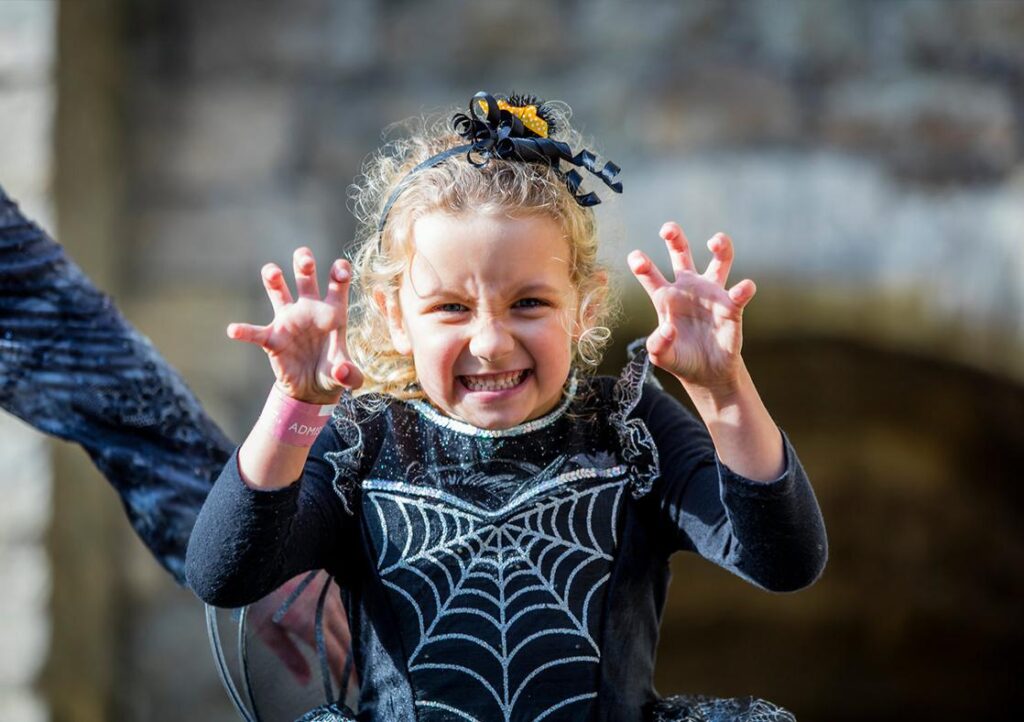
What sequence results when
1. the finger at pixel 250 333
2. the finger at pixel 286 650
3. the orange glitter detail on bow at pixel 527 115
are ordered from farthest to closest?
the finger at pixel 286 650 → the orange glitter detail on bow at pixel 527 115 → the finger at pixel 250 333

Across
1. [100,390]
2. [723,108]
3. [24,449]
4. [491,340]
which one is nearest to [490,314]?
[491,340]

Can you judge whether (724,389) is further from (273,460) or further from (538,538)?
(273,460)

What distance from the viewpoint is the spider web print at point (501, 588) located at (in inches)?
50.3

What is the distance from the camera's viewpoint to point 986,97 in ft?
8.09

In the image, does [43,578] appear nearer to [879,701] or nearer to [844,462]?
[844,462]

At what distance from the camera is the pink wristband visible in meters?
1.20

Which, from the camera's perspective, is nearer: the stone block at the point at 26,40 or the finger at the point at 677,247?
the finger at the point at 677,247

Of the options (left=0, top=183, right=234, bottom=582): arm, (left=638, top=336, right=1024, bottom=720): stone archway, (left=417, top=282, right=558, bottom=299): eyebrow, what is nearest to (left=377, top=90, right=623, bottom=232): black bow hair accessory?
(left=417, top=282, right=558, bottom=299): eyebrow

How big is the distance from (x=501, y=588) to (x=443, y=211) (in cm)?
36

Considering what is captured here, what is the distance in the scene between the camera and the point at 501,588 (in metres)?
1.29

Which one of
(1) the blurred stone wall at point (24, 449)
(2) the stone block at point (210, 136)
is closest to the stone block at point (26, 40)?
(1) the blurred stone wall at point (24, 449)

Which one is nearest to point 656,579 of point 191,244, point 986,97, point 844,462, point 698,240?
point 698,240

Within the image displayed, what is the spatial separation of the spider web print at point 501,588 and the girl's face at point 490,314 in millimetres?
98

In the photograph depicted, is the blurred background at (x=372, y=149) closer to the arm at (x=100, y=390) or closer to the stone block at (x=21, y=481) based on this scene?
the stone block at (x=21, y=481)
